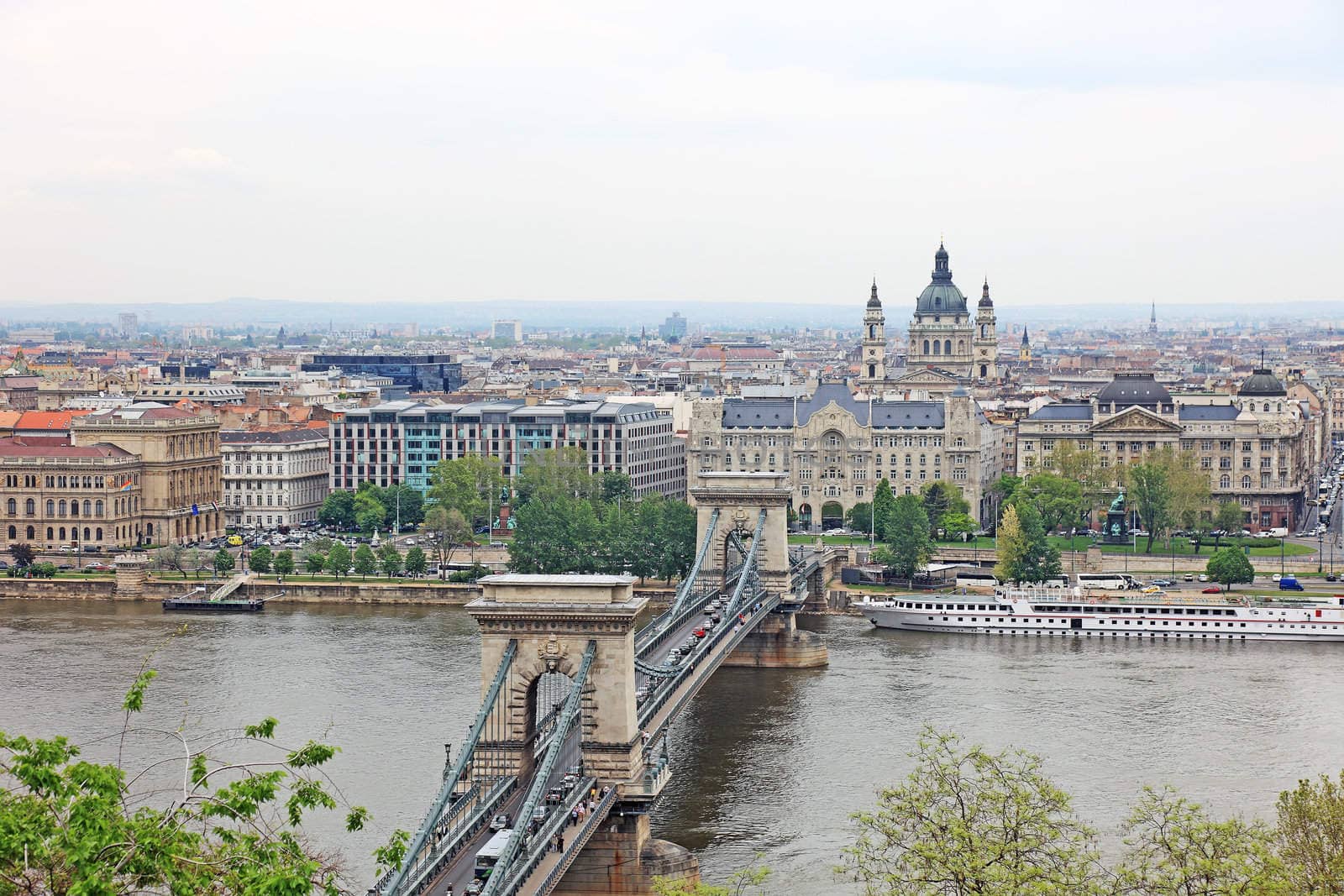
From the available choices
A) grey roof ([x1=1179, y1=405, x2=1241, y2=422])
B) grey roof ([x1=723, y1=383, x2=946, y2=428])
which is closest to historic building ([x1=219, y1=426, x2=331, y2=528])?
grey roof ([x1=723, y1=383, x2=946, y2=428])

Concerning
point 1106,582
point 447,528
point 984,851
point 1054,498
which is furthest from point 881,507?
point 984,851

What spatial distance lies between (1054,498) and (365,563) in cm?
2322

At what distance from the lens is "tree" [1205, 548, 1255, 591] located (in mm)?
63219

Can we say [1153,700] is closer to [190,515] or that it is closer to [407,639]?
[407,639]

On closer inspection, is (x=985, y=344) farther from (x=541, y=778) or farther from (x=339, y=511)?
(x=541, y=778)

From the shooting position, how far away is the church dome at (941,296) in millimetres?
120750

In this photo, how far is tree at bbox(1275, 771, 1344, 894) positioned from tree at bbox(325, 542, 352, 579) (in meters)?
44.6

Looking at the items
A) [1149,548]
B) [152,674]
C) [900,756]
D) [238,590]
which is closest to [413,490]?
[238,590]

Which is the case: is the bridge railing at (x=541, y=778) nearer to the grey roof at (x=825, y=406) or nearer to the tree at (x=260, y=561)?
the tree at (x=260, y=561)

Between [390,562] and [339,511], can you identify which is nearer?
[390,562]

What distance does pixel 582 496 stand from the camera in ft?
250

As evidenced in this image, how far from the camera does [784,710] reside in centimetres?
4541

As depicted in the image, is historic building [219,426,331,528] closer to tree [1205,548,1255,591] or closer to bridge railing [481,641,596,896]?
tree [1205,548,1255,591]

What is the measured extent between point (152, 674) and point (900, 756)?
20.4 metres
